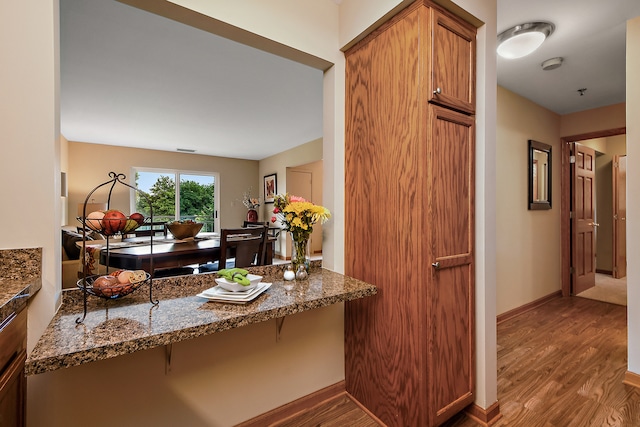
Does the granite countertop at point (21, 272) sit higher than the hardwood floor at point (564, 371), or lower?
higher

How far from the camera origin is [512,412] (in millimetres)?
1685

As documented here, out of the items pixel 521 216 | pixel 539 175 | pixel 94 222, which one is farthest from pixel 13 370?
pixel 539 175

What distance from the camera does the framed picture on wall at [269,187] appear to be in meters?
6.65

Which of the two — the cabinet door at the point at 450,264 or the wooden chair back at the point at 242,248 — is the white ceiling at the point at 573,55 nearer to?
the cabinet door at the point at 450,264

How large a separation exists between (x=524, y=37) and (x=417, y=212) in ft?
5.44

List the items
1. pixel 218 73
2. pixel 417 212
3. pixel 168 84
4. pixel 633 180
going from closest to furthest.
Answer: pixel 417 212
pixel 633 180
pixel 218 73
pixel 168 84

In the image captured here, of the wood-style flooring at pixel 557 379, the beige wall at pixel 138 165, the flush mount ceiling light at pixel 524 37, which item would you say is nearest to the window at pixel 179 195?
the beige wall at pixel 138 165

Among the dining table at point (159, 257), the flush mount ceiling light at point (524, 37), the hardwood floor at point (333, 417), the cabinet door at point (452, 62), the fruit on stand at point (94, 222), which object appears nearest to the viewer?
the fruit on stand at point (94, 222)

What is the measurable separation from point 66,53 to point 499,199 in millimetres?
4103

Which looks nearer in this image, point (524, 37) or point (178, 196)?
point (524, 37)

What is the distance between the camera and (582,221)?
12.6 feet

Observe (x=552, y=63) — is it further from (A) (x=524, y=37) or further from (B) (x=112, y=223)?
(B) (x=112, y=223)

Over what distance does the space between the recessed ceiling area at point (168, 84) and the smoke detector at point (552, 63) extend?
6.47ft

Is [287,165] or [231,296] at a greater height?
[287,165]
